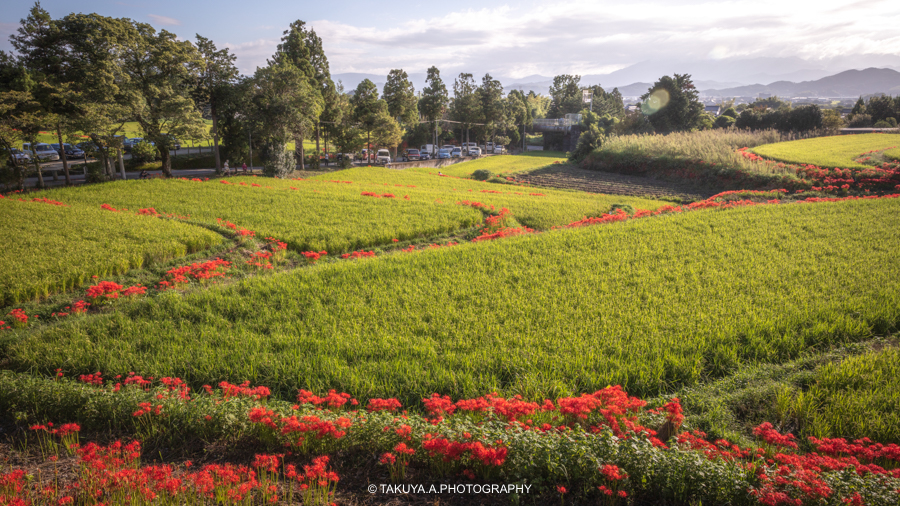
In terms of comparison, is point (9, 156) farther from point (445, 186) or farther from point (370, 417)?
point (370, 417)

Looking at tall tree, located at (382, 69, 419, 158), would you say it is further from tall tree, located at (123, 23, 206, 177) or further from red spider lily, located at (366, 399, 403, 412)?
red spider lily, located at (366, 399, 403, 412)

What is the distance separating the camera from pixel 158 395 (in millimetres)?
4613

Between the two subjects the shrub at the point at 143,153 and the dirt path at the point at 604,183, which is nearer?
the dirt path at the point at 604,183

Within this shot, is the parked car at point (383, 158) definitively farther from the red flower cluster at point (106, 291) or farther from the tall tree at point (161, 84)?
the red flower cluster at point (106, 291)

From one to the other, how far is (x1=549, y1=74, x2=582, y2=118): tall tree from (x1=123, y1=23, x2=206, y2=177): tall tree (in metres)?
74.9

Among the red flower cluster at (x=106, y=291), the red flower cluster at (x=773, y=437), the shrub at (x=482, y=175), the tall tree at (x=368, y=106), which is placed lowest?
the red flower cluster at (x=773, y=437)

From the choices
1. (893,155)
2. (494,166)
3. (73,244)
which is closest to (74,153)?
(73,244)

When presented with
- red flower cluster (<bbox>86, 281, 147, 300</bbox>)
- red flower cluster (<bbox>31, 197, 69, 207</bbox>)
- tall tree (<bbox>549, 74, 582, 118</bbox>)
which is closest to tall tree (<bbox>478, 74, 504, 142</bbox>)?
tall tree (<bbox>549, 74, 582, 118</bbox>)

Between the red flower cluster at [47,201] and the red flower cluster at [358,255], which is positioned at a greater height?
the red flower cluster at [47,201]

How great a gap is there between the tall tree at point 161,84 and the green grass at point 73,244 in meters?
9.32

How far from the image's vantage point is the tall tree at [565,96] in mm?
83125

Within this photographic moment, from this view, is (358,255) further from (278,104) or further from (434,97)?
(434,97)

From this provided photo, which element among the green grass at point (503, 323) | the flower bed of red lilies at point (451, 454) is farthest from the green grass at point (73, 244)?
the flower bed of red lilies at point (451, 454)

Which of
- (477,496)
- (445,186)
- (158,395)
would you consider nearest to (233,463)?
(158,395)
